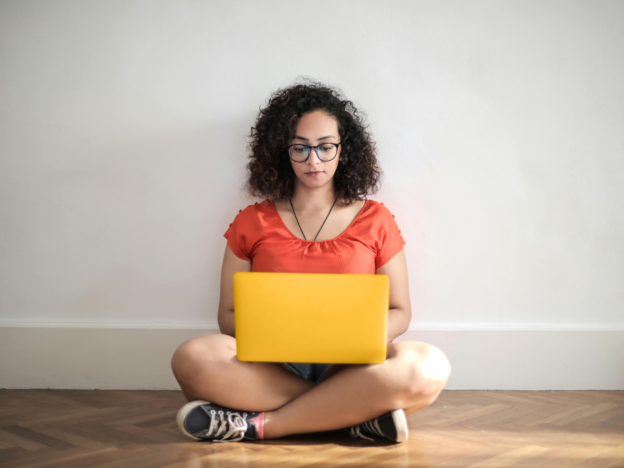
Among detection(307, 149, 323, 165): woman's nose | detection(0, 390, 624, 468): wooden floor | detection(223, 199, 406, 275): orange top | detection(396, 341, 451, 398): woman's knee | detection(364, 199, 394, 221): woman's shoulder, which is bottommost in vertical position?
detection(0, 390, 624, 468): wooden floor

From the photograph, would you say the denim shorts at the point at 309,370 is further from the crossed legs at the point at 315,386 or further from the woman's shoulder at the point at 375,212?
the woman's shoulder at the point at 375,212

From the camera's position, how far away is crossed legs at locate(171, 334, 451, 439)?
1.28 m

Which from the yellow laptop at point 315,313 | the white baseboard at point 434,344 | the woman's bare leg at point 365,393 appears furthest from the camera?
the white baseboard at point 434,344

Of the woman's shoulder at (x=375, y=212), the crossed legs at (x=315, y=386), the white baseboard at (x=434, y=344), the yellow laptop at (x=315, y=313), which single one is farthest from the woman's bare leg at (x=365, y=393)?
the white baseboard at (x=434, y=344)

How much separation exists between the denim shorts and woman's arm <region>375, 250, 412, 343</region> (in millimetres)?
250

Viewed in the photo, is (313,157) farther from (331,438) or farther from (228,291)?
(331,438)

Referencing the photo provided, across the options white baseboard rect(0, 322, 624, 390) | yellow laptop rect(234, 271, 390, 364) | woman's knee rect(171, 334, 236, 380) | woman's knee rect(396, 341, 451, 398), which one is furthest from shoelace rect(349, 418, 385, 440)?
white baseboard rect(0, 322, 624, 390)

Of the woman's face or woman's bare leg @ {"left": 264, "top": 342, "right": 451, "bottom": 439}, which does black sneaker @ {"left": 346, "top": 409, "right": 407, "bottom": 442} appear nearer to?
woman's bare leg @ {"left": 264, "top": 342, "right": 451, "bottom": 439}

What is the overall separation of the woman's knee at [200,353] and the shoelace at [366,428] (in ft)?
1.29

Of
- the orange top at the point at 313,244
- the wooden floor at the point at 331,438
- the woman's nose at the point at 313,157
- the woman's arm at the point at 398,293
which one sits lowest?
the wooden floor at the point at 331,438

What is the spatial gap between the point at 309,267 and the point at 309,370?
0.32 metres

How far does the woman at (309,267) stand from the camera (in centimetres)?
130

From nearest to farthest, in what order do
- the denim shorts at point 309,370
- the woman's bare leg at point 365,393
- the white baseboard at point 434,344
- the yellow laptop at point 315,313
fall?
the yellow laptop at point 315,313 → the woman's bare leg at point 365,393 → the denim shorts at point 309,370 → the white baseboard at point 434,344

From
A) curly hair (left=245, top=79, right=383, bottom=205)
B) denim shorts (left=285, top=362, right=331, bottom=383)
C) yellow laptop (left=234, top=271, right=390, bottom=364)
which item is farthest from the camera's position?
curly hair (left=245, top=79, right=383, bottom=205)
